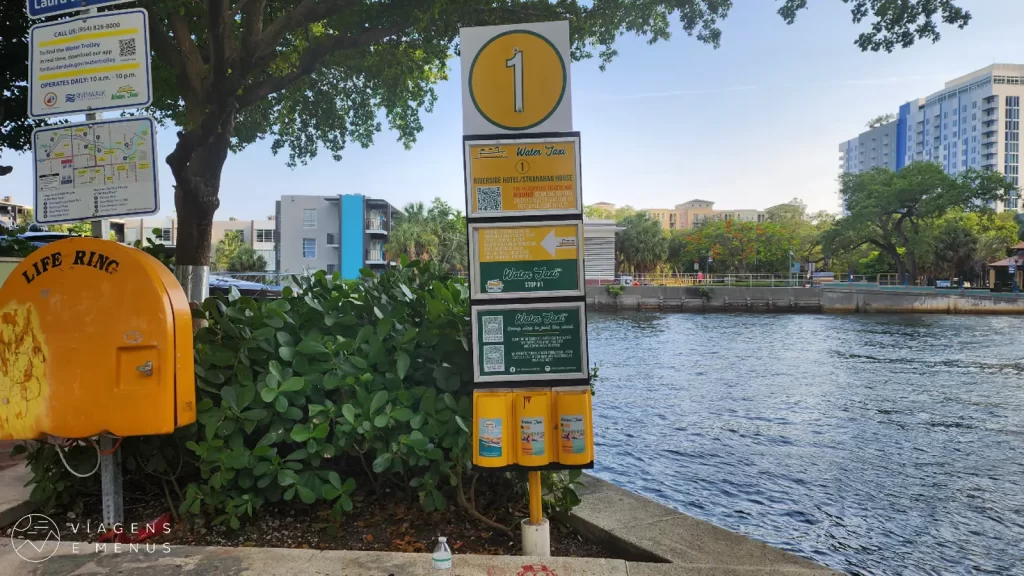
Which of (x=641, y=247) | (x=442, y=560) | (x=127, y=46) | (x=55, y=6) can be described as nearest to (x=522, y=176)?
(x=442, y=560)

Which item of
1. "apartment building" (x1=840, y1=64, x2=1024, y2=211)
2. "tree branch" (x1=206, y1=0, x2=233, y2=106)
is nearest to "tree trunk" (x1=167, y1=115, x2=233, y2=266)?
"tree branch" (x1=206, y1=0, x2=233, y2=106)

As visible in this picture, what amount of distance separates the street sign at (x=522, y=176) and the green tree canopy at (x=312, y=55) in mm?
4450

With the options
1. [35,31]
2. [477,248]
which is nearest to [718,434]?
[477,248]

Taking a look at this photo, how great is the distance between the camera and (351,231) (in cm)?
5500

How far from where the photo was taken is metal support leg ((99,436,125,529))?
3.09m

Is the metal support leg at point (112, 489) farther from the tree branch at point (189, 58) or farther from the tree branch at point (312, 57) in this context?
the tree branch at point (312, 57)

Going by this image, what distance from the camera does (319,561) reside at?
2.65 m

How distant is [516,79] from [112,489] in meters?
2.78

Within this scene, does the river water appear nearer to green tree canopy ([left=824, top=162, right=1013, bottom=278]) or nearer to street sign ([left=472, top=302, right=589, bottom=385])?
street sign ([left=472, top=302, right=589, bottom=385])

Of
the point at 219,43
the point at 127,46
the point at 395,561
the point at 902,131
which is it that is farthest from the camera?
the point at 902,131

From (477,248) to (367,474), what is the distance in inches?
60.7

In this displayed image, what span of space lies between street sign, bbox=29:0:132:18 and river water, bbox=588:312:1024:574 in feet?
17.8

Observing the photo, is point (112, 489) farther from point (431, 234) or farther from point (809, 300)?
point (431, 234)

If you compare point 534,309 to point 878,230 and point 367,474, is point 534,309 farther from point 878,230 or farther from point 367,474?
point 878,230
